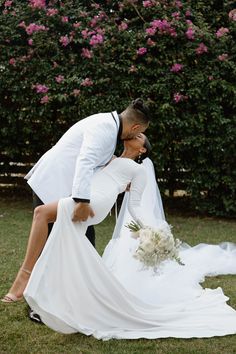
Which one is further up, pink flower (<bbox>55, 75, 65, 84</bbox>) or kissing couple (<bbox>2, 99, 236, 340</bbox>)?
pink flower (<bbox>55, 75, 65, 84</bbox>)

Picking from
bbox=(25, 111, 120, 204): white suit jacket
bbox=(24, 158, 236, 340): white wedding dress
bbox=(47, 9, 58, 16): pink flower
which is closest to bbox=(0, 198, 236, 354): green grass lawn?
bbox=(24, 158, 236, 340): white wedding dress

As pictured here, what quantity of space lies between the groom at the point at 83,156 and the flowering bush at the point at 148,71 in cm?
447

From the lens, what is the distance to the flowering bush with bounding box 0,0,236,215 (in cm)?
938

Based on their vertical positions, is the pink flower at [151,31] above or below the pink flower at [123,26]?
below

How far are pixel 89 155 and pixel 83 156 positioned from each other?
0.15 ft

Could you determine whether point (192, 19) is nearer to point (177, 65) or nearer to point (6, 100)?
point (177, 65)

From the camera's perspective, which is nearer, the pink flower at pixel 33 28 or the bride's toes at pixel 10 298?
the bride's toes at pixel 10 298

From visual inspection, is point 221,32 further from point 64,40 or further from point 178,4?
point 64,40

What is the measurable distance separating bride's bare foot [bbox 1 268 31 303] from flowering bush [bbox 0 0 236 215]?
5.12 meters

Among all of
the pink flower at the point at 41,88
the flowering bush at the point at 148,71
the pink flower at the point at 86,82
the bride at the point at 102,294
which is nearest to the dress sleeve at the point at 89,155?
the bride at the point at 102,294

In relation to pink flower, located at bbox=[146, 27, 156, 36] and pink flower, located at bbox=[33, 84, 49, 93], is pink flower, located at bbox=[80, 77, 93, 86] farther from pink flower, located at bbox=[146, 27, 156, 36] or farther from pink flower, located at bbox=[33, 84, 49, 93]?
pink flower, located at bbox=[146, 27, 156, 36]

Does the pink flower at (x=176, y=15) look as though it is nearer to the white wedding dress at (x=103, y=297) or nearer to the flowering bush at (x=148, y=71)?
the flowering bush at (x=148, y=71)

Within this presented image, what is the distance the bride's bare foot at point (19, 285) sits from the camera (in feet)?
15.5

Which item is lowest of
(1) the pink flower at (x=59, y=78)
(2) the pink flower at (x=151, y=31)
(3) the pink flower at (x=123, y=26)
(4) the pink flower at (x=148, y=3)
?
(1) the pink flower at (x=59, y=78)
